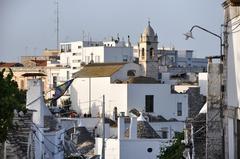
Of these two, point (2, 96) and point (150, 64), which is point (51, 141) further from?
point (150, 64)

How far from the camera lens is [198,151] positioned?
64.7ft

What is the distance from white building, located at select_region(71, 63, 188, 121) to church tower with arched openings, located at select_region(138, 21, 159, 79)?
17.3ft

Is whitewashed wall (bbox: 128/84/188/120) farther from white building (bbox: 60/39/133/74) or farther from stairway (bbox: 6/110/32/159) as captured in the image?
stairway (bbox: 6/110/32/159)

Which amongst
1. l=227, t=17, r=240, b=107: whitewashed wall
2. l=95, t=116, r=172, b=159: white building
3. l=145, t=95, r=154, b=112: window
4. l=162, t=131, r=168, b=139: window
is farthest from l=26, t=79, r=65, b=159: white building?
l=145, t=95, r=154, b=112: window

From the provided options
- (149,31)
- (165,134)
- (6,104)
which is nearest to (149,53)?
(149,31)

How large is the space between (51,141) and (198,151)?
10162mm

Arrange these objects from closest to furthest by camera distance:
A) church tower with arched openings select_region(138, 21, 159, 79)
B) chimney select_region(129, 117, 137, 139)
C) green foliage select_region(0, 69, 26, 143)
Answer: green foliage select_region(0, 69, 26, 143) < chimney select_region(129, 117, 137, 139) < church tower with arched openings select_region(138, 21, 159, 79)

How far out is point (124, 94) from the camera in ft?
282

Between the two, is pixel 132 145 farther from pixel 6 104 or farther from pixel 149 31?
pixel 149 31

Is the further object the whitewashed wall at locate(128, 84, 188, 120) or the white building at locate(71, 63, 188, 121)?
the white building at locate(71, 63, 188, 121)

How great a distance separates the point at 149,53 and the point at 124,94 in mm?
12411

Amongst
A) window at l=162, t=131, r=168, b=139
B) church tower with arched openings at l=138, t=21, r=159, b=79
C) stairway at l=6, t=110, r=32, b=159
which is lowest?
window at l=162, t=131, r=168, b=139

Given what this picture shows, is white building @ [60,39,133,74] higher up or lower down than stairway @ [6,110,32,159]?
higher up

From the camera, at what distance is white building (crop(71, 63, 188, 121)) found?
281 feet
